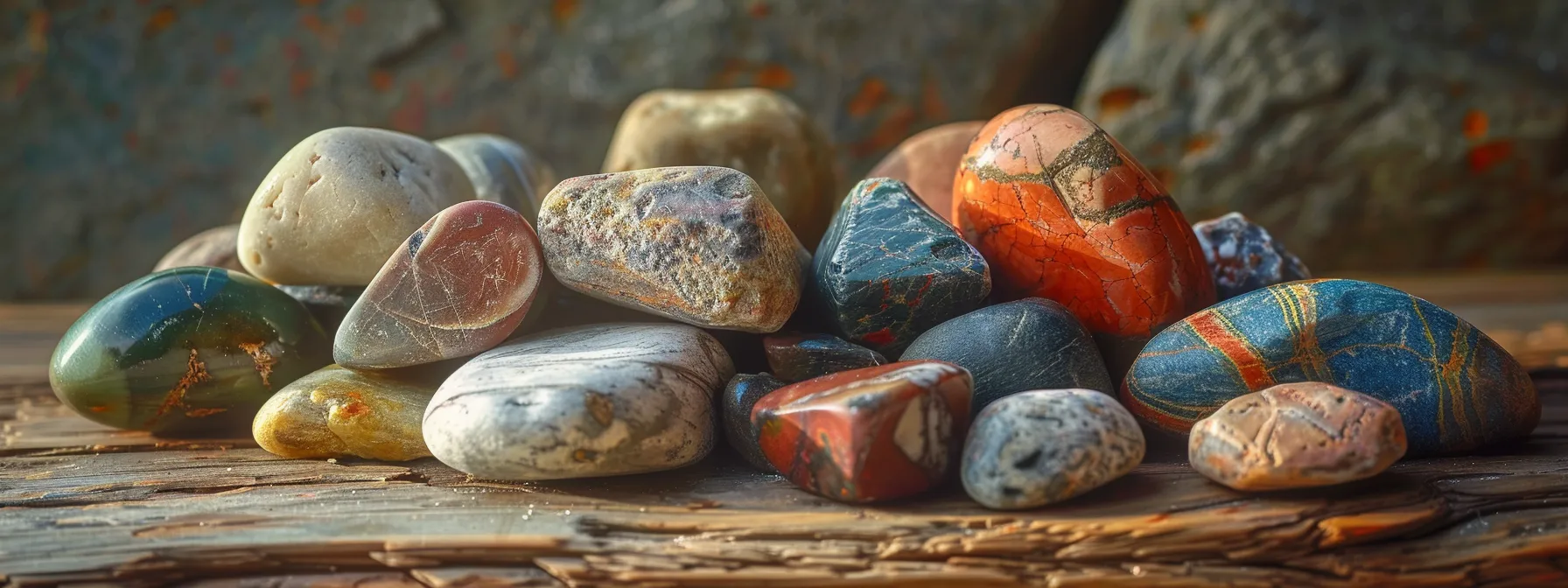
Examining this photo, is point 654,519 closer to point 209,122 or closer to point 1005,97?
point 1005,97

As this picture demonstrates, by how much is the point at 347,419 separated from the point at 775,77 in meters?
2.64

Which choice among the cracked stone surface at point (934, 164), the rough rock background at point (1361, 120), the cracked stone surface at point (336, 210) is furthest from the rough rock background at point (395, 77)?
the cracked stone surface at point (336, 210)

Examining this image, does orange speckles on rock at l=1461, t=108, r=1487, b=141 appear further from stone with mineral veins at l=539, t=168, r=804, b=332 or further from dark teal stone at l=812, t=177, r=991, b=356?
stone with mineral veins at l=539, t=168, r=804, b=332

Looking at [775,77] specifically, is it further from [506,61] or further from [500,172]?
[500,172]

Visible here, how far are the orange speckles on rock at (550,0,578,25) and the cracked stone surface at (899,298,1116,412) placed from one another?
281 cm

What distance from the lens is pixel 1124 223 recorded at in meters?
1.68

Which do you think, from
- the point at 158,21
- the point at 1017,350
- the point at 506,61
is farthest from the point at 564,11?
the point at 1017,350

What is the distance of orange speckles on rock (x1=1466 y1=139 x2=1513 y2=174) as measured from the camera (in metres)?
3.60

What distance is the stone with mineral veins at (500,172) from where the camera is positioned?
215 centimetres

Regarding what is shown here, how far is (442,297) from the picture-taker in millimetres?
1526

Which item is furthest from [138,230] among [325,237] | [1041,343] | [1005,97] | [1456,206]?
[1456,206]

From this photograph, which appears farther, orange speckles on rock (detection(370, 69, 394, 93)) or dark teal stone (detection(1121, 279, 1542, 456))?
orange speckles on rock (detection(370, 69, 394, 93))

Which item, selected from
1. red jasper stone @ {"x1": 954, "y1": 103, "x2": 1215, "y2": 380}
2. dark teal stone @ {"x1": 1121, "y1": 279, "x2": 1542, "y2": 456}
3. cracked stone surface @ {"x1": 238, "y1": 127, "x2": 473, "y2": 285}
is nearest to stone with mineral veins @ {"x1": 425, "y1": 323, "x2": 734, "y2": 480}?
cracked stone surface @ {"x1": 238, "y1": 127, "x2": 473, "y2": 285}

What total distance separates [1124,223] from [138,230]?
3.92 m
